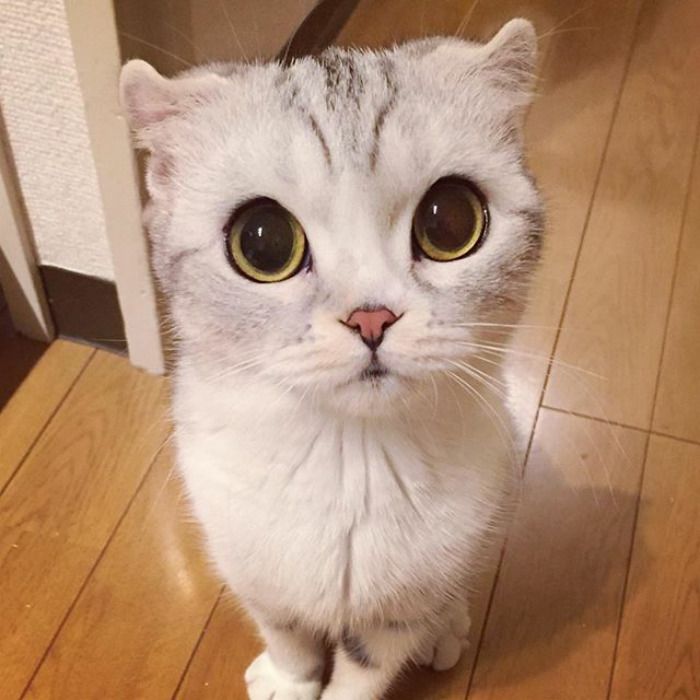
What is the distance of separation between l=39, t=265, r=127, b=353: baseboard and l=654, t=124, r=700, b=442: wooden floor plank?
2.61ft

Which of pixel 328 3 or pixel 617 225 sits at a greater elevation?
pixel 328 3

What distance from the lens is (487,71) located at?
25.6 inches

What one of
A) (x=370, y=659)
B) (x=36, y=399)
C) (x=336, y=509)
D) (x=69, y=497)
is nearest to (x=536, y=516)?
(x=370, y=659)

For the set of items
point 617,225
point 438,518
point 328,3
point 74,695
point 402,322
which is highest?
point 402,322

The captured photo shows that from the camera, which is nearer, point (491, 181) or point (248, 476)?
point (491, 181)

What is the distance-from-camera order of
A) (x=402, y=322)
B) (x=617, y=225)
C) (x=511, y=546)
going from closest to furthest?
(x=402, y=322) < (x=511, y=546) < (x=617, y=225)

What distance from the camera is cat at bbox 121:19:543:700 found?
0.57 meters

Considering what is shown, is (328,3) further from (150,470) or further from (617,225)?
(150,470)

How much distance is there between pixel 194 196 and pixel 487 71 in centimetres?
23

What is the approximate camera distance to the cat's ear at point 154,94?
62cm

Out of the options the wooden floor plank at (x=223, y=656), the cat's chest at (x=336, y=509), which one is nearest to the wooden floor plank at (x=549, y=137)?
the wooden floor plank at (x=223, y=656)

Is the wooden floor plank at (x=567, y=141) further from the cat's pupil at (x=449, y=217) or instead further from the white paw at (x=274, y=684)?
the cat's pupil at (x=449, y=217)

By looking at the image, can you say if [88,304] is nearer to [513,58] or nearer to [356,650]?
[356,650]

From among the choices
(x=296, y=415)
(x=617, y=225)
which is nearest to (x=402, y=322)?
(x=296, y=415)
